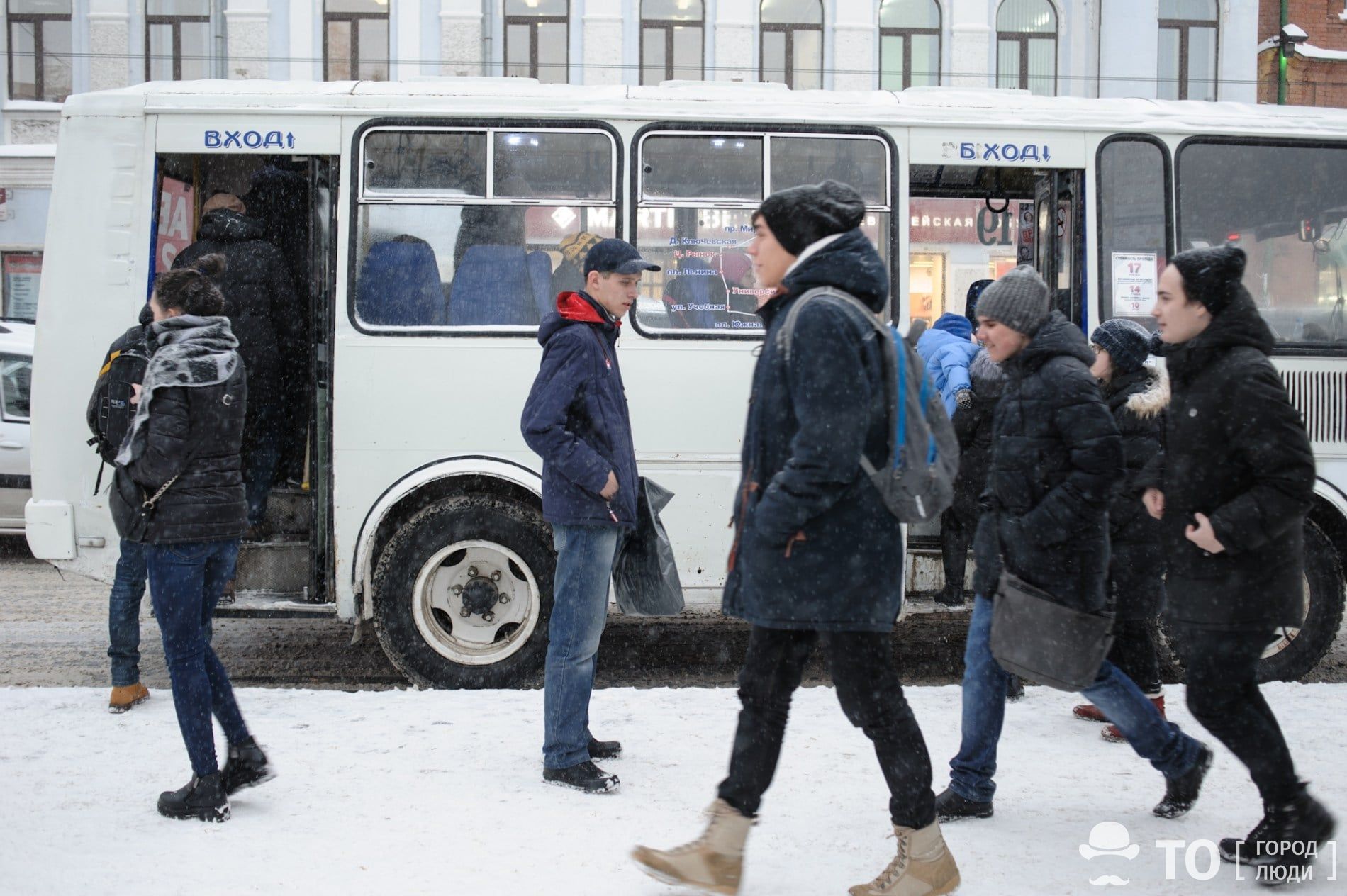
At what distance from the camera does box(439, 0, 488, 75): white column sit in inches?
905

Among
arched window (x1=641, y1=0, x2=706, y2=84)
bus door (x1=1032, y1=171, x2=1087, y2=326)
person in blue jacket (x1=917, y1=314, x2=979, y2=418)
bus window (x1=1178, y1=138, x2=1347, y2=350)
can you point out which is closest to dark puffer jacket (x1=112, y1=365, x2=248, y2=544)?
person in blue jacket (x1=917, y1=314, x2=979, y2=418)

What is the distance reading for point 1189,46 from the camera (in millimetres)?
23656

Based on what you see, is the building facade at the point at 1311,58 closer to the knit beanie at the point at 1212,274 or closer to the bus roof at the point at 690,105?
the bus roof at the point at 690,105

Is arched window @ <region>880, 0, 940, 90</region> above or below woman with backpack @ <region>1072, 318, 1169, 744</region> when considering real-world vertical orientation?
above

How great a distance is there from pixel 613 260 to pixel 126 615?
3.04 metres

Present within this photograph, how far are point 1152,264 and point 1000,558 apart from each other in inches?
125

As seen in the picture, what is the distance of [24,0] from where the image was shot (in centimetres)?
→ 2295

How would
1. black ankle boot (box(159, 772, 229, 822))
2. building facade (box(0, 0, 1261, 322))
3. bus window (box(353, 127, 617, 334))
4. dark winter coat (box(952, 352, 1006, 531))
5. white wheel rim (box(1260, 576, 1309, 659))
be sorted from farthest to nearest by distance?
building facade (box(0, 0, 1261, 322))
white wheel rim (box(1260, 576, 1309, 659))
bus window (box(353, 127, 617, 334))
dark winter coat (box(952, 352, 1006, 531))
black ankle boot (box(159, 772, 229, 822))

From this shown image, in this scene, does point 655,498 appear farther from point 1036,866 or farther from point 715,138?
point 715,138

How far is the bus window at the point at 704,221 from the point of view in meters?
6.41

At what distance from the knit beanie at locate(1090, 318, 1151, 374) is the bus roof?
2.08m

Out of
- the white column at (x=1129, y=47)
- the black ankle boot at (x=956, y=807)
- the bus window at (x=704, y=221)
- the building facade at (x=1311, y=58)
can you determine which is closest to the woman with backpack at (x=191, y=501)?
the black ankle boot at (x=956, y=807)

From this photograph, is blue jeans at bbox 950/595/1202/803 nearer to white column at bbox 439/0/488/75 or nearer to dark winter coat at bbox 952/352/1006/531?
dark winter coat at bbox 952/352/1006/531
